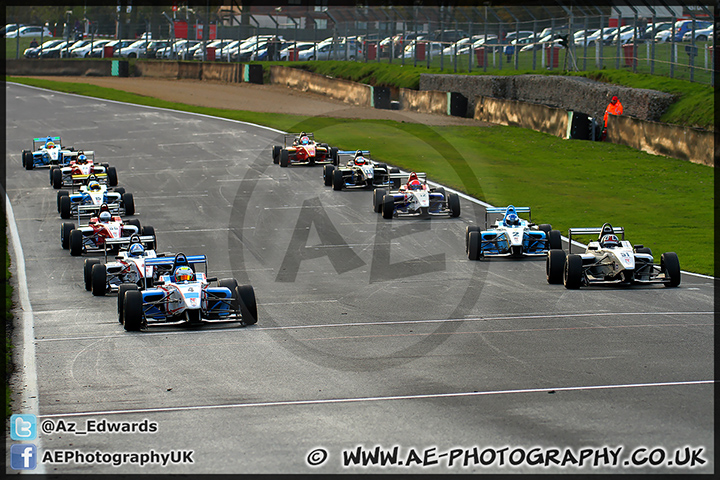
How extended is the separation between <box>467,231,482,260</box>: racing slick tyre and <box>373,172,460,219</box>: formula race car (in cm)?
Result: 545

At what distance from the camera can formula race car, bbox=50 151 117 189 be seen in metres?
34.0


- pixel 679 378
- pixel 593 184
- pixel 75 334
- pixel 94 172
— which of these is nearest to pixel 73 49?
pixel 94 172

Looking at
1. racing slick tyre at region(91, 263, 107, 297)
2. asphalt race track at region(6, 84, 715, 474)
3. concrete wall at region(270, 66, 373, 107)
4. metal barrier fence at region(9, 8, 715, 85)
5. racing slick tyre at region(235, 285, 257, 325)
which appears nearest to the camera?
asphalt race track at region(6, 84, 715, 474)

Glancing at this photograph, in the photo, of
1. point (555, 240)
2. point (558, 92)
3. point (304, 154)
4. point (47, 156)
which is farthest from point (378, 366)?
point (558, 92)

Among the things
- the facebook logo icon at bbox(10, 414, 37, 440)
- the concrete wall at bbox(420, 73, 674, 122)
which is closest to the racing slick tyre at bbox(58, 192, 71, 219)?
the facebook logo icon at bbox(10, 414, 37, 440)

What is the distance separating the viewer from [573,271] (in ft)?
64.6

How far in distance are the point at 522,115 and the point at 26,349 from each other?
35.1 meters

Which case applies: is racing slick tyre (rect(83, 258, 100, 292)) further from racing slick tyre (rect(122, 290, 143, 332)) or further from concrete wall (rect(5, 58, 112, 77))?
concrete wall (rect(5, 58, 112, 77))

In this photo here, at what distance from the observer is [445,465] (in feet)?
32.5

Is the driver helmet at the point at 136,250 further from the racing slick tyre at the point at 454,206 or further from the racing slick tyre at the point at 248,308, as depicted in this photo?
the racing slick tyre at the point at 454,206

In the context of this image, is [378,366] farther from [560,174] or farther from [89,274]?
[560,174]

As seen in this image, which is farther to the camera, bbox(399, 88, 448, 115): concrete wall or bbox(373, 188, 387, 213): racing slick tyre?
bbox(399, 88, 448, 115): concrete wall

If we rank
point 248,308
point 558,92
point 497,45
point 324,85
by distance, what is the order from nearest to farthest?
point 248,308
point 558,92
point 497,45
point 324,85
